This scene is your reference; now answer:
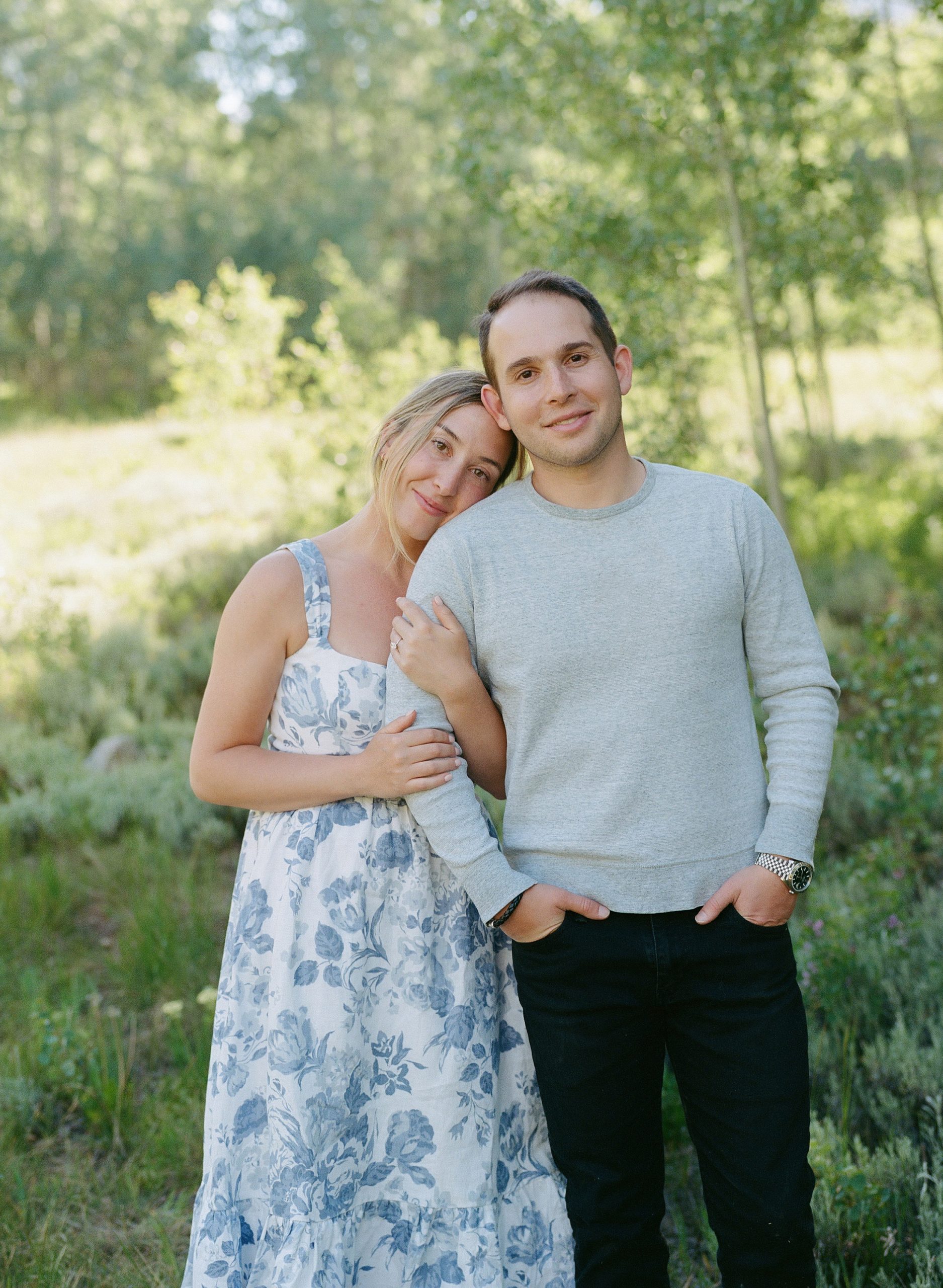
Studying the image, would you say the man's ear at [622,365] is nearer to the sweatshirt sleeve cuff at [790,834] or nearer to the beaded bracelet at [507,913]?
the sweatshirt sleeve cuff at [790,834]

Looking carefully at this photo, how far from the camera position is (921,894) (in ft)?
12.6

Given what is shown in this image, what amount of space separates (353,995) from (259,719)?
60 cm

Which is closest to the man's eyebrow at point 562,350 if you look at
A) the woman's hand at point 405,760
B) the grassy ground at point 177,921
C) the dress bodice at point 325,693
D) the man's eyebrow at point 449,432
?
the man's eyebrow at point 449,432

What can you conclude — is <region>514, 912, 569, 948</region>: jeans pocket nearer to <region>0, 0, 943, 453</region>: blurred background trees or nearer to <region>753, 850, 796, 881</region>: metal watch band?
<region>753, 850, 796, 881</region>: metal watch band

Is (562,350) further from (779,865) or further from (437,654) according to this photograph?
(779,865)

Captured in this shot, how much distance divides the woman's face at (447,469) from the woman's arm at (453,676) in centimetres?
23

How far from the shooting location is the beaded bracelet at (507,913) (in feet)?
6.53

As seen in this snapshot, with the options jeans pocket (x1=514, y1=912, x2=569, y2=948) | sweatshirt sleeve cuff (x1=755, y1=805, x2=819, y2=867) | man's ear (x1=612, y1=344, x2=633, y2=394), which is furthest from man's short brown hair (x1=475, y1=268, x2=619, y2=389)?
jeans pocket (x1=514, y1=912, x2=569, y2=948)

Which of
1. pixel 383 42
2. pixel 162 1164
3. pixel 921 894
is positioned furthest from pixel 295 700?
pixel 383 42

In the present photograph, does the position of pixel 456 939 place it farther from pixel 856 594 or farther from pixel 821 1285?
pixel 856 594

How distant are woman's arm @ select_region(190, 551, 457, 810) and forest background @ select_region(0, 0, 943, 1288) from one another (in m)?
1.22

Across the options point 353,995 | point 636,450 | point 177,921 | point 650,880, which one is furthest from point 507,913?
point 636,450

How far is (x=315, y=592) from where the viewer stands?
7.34 ft

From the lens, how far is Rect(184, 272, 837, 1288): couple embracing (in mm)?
1994
